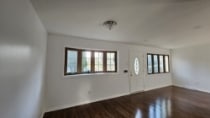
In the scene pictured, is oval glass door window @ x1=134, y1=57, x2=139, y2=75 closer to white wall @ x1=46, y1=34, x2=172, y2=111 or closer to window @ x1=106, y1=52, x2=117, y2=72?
white wall @ x1=46, y1=34, x2=172, y2=111

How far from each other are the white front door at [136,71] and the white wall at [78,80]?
0.29 metres

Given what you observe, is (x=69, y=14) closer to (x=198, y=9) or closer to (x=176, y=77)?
(x=198, y=9)

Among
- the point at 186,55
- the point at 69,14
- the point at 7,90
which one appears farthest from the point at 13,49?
the point at 186,55

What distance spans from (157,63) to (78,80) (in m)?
4.53

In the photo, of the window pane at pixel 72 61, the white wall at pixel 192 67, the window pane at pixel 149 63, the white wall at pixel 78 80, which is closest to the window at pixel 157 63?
the window pane at pixel 149 63

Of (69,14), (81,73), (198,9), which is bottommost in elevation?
(81,73)

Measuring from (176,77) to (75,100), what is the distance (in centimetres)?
572

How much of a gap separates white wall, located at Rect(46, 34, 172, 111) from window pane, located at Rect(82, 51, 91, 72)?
26 cm

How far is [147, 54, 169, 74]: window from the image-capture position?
5597mm

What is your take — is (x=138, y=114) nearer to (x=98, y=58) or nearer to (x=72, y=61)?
(x=98, y=58)

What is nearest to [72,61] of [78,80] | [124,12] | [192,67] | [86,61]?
[86,61]

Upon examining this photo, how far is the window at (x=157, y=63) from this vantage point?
5597mm

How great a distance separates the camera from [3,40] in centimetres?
87

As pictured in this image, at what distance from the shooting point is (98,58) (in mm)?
4105
